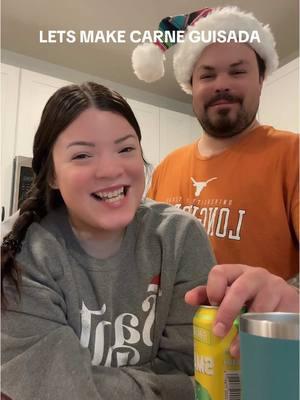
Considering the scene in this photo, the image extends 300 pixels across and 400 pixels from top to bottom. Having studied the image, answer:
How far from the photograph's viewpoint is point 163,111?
8.28 feet

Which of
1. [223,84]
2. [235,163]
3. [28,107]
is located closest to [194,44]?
[223,84]

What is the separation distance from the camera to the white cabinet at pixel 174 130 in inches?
99.4

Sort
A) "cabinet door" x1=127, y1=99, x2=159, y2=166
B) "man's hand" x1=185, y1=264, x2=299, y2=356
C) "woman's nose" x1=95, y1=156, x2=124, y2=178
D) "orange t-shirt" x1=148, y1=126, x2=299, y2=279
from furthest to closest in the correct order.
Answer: "cabinet door" x1=127, y1=99, x2=159, y2=166
"orange t-shirt" x1=148, y1=126, x2=299, y2=279
"woman's nose" x1=95, y1=156, x2=124, y2=178
"man's hand" x1=185, y1=264, x2=299, y2=356

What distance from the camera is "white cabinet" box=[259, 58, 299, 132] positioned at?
1848 mm

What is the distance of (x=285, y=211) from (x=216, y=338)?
2.20ft

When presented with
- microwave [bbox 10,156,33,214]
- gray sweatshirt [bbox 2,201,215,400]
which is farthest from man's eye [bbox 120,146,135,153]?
microwave [bbox 10,156,33,214]

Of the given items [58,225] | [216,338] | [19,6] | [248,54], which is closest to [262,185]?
[248,54]

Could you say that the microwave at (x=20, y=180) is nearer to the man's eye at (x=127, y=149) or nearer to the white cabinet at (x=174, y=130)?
the white cabinet at (x=174, y=130)

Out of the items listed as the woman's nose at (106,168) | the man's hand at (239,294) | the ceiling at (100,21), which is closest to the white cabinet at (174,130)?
the ceiling at (100,21)

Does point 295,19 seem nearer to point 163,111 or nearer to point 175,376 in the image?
point 163,111

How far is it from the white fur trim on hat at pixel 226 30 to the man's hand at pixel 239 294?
0.97 metres

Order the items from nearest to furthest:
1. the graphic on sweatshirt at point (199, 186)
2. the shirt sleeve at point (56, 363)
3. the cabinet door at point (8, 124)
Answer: the shirt sleeve at point (56, 363)
the graphic on sweatshirt at point (199, 186)
the cabinet door at point (8, 124)

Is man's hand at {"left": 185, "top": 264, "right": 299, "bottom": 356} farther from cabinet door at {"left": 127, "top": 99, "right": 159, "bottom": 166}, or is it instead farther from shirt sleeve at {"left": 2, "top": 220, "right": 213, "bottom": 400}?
cabinet door at {"left": 127, "top": 99, "right": 159, "bottom": 166}

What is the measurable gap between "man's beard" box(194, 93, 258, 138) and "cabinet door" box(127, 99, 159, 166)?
50.7 inches
